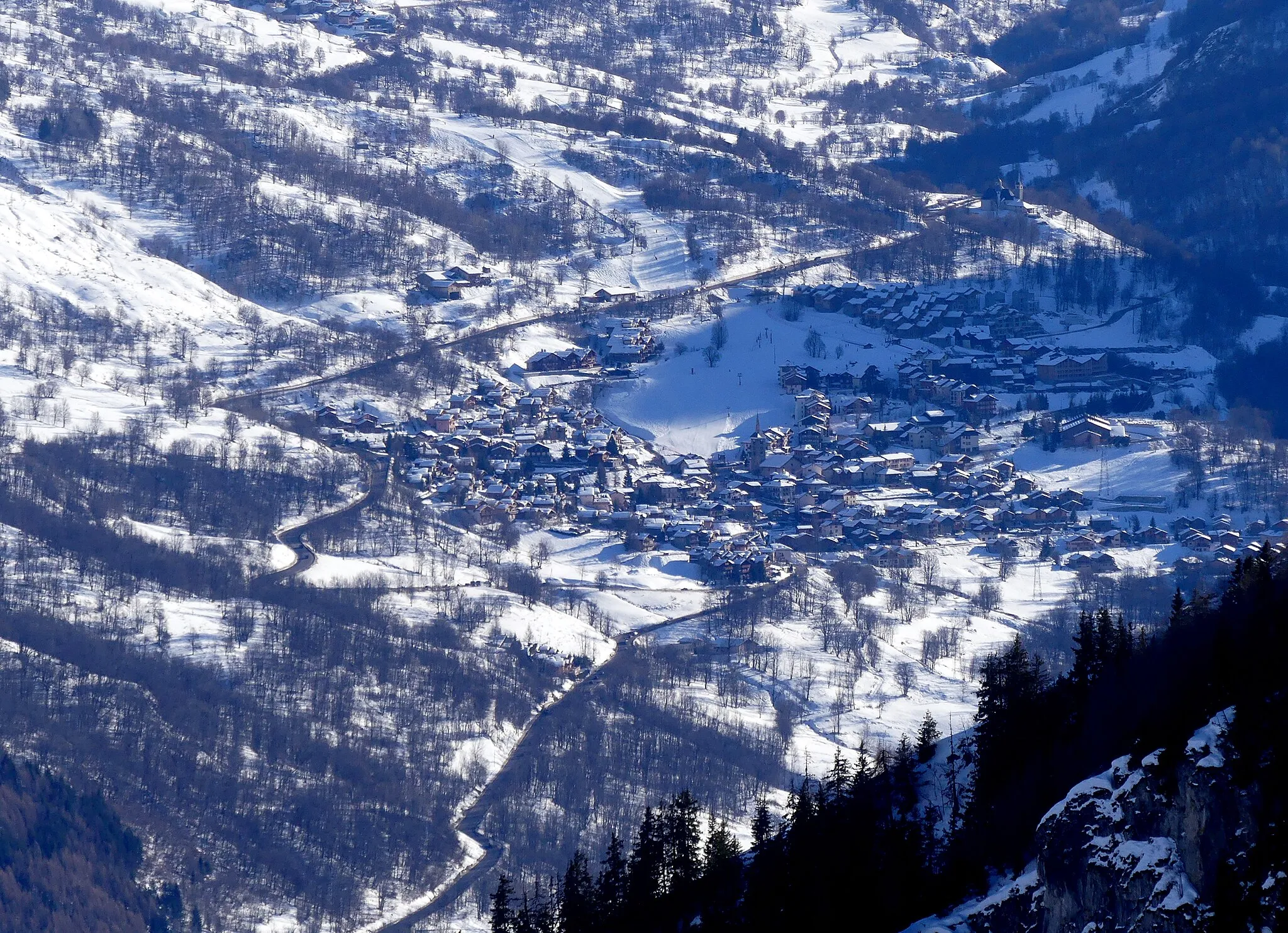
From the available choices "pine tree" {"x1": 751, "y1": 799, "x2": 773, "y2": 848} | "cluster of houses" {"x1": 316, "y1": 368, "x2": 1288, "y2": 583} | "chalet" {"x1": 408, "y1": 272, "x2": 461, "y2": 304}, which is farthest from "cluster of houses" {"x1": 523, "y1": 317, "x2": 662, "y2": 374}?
"pine tree" {"x1": 751, "y1": 799, "x2": 773, "y2": 848}

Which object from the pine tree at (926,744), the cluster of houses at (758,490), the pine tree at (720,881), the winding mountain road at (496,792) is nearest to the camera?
the pine tree at (720,881)

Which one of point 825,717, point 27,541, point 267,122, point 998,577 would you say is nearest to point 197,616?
point 27,541

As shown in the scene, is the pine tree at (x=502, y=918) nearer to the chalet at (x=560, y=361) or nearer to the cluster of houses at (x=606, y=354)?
the cluster of houses at (x=606, y=354)

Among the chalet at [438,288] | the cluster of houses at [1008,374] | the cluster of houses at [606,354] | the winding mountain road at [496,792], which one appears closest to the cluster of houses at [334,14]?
the chalet at [438,288]

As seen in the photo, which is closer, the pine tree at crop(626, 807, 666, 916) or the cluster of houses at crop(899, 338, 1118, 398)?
the pine tree at crop(626, 807, 666, 916)

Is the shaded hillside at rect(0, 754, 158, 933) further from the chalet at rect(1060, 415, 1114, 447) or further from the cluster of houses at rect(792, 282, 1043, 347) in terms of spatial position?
the cluster of houses at rect(792, 282, 1043, 347)

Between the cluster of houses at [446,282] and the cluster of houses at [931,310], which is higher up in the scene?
the cluster of houses at [931,310]

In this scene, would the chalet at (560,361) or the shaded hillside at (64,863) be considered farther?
the chalet at (560,361)

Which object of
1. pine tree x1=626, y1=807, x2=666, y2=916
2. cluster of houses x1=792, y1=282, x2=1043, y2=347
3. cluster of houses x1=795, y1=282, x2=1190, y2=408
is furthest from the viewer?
cluster of houses x1=792, y1=282, x2=1043, y2=347

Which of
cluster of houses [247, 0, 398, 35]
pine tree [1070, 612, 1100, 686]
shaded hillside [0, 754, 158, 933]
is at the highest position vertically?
pine tree [1070, 612, 1100, 686]
